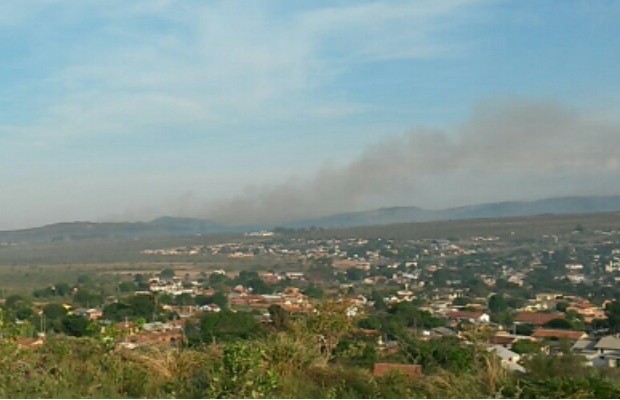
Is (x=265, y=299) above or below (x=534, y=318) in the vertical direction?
above

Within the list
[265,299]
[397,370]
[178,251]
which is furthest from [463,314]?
[178,251]

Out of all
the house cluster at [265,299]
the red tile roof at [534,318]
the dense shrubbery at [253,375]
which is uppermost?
the dense shrubbery at [253,375]

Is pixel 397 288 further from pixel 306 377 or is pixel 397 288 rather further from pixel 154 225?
pixel 154 225

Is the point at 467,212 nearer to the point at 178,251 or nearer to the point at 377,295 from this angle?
the point at 178,251

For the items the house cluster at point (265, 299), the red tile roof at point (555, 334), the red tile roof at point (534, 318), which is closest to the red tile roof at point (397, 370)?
the house cluster at point (265, 299)

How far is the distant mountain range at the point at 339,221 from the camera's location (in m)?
94.4

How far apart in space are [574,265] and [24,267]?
4544 cm

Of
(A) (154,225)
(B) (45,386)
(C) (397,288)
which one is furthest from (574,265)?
(A) (154,225)

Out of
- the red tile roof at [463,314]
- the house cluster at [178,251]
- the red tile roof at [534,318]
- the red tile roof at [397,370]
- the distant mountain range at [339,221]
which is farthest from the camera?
the distant mountain range at [339,221]

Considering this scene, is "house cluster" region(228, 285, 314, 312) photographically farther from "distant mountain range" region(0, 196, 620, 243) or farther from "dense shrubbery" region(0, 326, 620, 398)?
"distant mountain range" region(0, 196, 620, 243)

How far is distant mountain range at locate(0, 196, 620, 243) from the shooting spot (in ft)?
310

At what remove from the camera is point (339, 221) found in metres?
125

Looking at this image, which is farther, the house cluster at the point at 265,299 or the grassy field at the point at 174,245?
the grassy field at the point at 174,245

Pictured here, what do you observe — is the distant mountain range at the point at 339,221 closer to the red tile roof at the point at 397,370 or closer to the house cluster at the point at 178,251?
the house cluster at the point at 178,251
